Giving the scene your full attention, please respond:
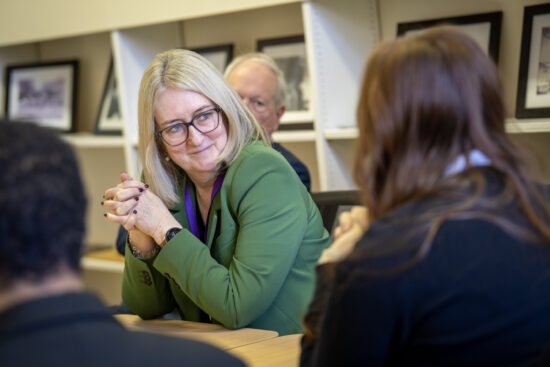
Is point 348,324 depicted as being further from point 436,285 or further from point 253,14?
point 253,14

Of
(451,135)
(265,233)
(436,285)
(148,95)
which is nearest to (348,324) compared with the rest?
(436,285)

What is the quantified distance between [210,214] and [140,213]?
0.62ft

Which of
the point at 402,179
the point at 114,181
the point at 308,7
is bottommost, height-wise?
the point at 114,181

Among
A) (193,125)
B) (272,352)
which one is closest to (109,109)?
(193,125)

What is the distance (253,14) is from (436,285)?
2660 millimetres

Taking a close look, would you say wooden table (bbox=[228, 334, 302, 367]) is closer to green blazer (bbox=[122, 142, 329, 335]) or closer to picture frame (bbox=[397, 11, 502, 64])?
green blazer (bbox=[122, 142, 329, 335])

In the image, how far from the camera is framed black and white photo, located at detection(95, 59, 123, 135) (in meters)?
3.73

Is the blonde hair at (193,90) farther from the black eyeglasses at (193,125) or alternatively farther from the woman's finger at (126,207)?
the woman's finger at (126,207)

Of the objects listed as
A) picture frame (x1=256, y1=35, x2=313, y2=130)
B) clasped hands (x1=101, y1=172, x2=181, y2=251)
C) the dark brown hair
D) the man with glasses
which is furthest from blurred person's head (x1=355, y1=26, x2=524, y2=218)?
picture frame (x1=256, y1=35, x2=313, y2=130)

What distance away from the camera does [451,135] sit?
3.42 feet

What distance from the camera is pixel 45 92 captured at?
4.11m

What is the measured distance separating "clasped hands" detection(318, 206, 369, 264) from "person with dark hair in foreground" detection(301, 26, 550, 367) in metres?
0.22

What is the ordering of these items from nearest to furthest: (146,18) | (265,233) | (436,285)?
(436,285) → (265,233) → (146,18)

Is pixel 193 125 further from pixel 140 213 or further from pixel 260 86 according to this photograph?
pixel 260 86
